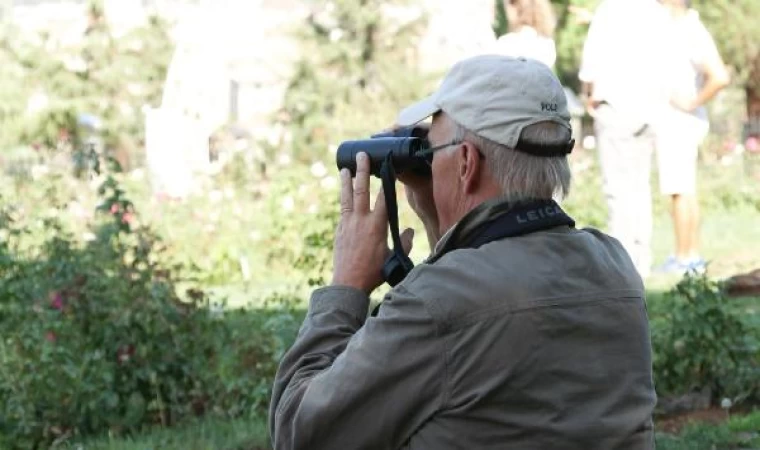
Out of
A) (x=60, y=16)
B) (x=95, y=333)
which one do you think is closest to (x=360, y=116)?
(x=95, y=333)

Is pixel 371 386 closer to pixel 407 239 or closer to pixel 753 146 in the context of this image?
pixel 407 239

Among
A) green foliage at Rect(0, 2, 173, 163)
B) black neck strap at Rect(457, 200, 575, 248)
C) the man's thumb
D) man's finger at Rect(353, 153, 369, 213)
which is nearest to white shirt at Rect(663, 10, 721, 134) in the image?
the man's thumb

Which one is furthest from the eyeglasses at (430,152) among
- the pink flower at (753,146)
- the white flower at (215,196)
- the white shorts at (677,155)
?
the pink flower at (753,146)

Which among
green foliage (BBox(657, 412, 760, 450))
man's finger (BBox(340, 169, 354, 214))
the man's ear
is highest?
the man's ear

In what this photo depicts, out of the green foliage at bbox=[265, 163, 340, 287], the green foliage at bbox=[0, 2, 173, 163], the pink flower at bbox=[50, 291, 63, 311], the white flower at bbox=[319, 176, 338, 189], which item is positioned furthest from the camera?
the green foliage at bbox=[0, 2, 173, 163]

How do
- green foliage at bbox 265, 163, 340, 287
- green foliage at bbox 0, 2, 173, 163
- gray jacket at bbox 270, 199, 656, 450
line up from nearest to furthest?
gray jacket at bbox 270, 199, 656, 450 < green foliage at bbox 265, 163, 340, 287 < green foliage at bbox 0, 2, 173, 163

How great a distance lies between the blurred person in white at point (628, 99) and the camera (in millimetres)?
9570

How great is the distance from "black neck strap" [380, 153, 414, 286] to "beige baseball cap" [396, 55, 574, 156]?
127 mm

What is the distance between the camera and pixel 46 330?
6.37 meters

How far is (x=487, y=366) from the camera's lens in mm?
2619

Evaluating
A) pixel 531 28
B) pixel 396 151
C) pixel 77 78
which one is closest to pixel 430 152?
pixel 396 151

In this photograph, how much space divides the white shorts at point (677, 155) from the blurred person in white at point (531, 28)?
90 centimetres

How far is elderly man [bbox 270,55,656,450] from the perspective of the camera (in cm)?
263

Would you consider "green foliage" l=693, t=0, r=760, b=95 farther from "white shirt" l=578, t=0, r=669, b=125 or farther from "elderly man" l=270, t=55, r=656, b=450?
"elderly man" l=270, t=55, r=656, b=450
